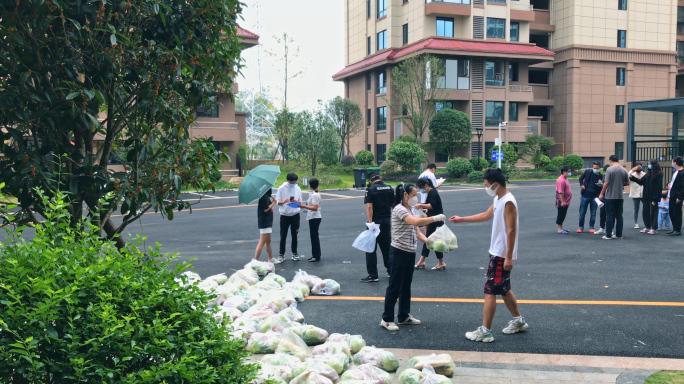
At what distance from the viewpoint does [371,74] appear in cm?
4925

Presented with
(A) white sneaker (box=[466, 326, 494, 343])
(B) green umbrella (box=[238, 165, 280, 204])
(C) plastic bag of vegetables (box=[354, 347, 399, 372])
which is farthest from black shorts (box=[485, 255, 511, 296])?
(B) green umbrella (box=[238, 165, 280, 204])

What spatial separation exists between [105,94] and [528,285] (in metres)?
7.35

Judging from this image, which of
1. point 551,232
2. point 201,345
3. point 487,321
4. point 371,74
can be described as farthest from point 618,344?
point 371,74

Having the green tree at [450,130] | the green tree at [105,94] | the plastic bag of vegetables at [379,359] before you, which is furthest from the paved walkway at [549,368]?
the green tree at [450,130]

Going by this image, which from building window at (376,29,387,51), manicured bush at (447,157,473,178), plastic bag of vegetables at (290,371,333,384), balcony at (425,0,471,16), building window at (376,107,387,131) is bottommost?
plastic bag of vegetables at (290,371,333,384)

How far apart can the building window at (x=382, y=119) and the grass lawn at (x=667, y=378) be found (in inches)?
1679

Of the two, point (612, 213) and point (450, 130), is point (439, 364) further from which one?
point (450, 130)

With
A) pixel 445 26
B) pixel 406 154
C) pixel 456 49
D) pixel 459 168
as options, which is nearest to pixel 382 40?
pixel 445 26

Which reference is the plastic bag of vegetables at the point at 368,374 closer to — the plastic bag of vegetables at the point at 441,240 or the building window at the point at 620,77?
the plastic bag of vegetables at the point at 441,240

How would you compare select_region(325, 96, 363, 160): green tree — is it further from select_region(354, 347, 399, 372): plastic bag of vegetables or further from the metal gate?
select_region(354, 347, 399, 372): plastic bag of vegetables

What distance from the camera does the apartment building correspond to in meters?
44.5

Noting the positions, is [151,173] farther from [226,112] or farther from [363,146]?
[363,146]

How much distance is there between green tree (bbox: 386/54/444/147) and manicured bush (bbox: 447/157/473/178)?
5862 mm

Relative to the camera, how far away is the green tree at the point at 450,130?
4150 cm
